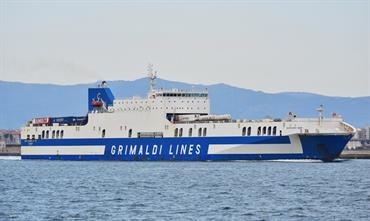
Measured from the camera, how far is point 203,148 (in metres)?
75.9

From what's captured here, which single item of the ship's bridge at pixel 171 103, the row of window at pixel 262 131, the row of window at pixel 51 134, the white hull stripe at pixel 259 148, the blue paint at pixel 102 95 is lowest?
the white hull stripe at pixel 259 148

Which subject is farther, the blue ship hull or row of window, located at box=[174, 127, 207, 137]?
row of window, located at box=[174, 127, 207, 137]

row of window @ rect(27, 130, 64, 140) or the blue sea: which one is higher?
row of window @ rect(27, 130, 64, 140)

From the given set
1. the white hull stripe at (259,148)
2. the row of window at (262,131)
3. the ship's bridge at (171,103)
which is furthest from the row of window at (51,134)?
the row of window at (262,131)

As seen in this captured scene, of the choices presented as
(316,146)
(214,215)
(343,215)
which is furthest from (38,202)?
(316,146)

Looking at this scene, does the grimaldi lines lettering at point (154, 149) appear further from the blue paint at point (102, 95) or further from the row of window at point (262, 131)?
the blue paint at point (102, 95)

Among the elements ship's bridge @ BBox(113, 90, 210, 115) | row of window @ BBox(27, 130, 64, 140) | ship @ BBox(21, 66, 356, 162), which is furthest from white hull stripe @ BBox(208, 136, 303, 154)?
row of window @ BBox(27, 130, 64, 140)

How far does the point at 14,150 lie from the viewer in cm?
13662

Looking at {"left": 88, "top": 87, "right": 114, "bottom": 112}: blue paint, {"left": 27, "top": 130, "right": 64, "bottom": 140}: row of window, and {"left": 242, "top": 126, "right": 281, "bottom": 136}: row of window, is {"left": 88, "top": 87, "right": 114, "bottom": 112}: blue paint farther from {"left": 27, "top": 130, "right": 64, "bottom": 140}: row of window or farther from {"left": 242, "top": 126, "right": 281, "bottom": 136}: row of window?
{"left": 242, "top": 126, "right": 281, "bottom": 136}: row of window

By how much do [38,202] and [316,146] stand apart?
30.3 metres

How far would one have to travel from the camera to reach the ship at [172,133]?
7194 cm

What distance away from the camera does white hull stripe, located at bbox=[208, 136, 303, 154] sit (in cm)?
7206

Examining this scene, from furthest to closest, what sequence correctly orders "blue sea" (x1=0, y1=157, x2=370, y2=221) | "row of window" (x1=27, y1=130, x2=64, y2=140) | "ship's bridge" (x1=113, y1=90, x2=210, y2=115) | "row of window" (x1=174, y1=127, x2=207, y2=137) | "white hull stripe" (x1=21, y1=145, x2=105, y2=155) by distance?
1. "row of window" (x1=27, y1=130, x2=64, y2=140)
2. "white hull stripe" (x1=21, y1=145, x2=105, y2=155)
3. "ship's bridge" (x1=113, y1=90, x2=210, y2=115)
4. "row of window" (x1=174, y1=127, x2=207, y2=137)
5. "blue sea" (x1=0, y1=157, x2=370, y2=221)

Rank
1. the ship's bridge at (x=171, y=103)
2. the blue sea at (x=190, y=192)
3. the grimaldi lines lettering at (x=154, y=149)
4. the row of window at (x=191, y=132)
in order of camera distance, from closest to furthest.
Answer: the blue sea at (x=190, y=192) < the row of window at (x=191, y=132) < the grimaldi lines lettering at (x=154, y=149) < the ship's bridge at (x=171, y=103)
